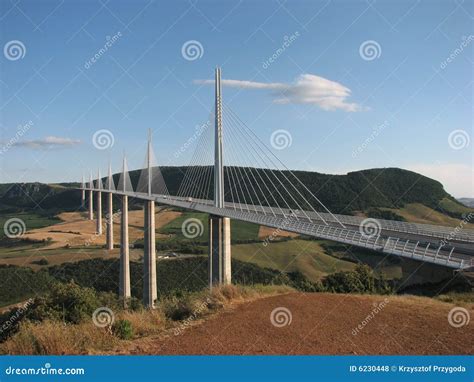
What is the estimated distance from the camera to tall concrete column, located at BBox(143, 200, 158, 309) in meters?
40.4

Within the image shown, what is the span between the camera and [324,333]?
304 inches

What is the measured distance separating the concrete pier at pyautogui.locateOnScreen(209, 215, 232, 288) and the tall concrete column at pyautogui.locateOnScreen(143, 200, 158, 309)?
46.0 ft

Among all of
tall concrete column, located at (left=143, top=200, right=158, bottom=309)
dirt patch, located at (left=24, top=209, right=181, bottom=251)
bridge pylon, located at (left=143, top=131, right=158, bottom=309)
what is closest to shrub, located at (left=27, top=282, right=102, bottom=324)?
bridge pylon, located at (left=143, top=131, right=158, bottom=309)

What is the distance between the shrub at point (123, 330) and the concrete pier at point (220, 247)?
18.3 metres

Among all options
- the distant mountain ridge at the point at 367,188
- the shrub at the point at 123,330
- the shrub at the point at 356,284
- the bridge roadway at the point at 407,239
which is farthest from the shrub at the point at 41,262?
the shrub at the point at 123,330

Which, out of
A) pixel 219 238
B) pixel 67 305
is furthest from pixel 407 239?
pixel 219 238

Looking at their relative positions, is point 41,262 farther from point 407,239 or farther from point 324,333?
point 324,333

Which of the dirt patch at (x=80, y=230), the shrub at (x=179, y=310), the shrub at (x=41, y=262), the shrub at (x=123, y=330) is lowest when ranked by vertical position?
the shrub at (x=41, y=262)

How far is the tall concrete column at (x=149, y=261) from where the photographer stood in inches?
1592

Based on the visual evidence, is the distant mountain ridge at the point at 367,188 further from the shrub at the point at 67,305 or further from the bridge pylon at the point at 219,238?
the shrub at the point at 67,305

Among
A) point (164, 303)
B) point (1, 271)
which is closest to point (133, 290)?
point (1, 271)

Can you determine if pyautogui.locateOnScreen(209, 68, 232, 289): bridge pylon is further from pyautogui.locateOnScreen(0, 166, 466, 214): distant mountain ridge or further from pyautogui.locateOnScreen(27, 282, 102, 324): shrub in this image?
pyautogui.locateOnScreen(0, 166, 466, 214): distant mountain ridge

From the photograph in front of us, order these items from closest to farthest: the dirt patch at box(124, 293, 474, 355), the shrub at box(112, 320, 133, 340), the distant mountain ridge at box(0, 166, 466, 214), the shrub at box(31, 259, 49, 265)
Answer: the dirt patch at box(124, 293, 474, 355) → the shrub at box(112, 320, 133, 340) → the shrub at box(31, 259, 49, 265) → the distant mountain ridge at box(0, 166, 466, 214)

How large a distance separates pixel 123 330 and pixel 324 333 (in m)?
3.74
